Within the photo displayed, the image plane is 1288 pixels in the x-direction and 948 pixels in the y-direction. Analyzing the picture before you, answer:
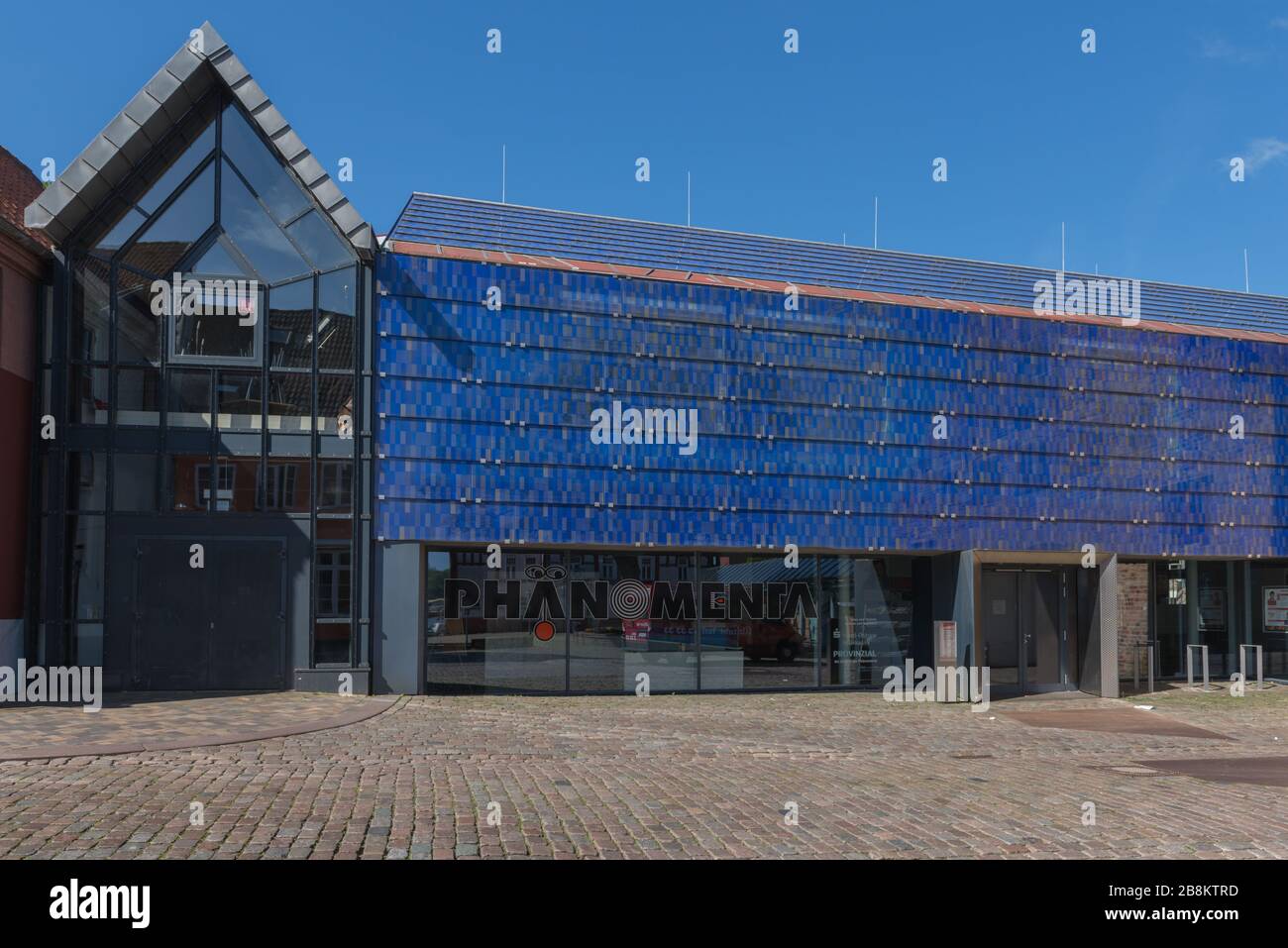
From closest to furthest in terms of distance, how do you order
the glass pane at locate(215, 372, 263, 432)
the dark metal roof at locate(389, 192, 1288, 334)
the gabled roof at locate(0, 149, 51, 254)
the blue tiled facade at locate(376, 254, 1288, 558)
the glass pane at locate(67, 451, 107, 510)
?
the gabled roof at locate(0, 149, 51, 254) < the glass pane at locate(67, 451, 107, 510) < the glass pane at locate(215, 372, 263, 432) < the blue tiled facade at locate(376, 254, 1288, 558) < the dark metal roof at locate(389, 192, 1288, 334)

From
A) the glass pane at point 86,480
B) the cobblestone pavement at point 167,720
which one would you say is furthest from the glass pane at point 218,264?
the cobblestone pavement at point 167,720

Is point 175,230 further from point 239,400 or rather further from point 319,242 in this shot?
point 239,400

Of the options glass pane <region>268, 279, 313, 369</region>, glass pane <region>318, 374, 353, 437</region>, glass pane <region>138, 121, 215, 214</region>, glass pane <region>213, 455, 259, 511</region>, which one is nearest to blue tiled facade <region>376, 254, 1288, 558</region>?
glass pane <region>318, 374, 353, 437</region>

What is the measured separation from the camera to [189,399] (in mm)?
17281

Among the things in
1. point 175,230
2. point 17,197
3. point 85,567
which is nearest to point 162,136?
point 175,230

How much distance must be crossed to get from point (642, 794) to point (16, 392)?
1253cm

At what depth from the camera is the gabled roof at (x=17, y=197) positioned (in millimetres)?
16250

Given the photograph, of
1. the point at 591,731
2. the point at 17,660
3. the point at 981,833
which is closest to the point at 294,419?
the point at 17,660

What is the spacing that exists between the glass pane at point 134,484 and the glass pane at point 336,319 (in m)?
3.14

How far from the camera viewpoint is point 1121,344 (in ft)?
68.9

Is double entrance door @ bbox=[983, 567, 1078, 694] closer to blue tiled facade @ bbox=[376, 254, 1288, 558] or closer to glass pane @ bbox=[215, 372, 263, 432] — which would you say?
blue tiled facade @ bbox=[376, 254, 1288, 558]

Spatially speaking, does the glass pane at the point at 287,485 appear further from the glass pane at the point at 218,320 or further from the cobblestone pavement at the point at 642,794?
the cobblestone pavement at the point at 642,794

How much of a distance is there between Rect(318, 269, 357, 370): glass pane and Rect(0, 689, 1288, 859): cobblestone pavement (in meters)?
5.93

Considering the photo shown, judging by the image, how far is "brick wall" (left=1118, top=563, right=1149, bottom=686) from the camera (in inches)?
872
